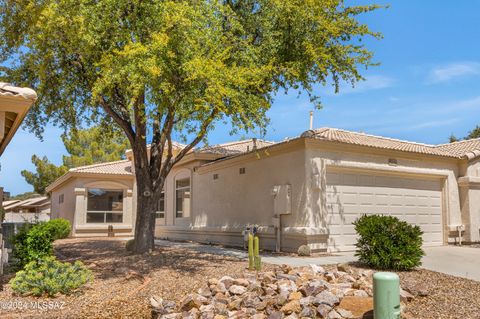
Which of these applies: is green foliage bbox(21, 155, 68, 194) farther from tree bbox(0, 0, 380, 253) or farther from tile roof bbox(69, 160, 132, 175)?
tree bbox(0, 0, 380, 253)

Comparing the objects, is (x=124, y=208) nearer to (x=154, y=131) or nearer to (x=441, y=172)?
(x=154, y=131)

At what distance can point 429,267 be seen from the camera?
10688 mm

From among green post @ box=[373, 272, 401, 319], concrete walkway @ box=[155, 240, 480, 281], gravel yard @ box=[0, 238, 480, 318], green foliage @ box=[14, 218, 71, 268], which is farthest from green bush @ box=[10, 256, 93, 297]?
green post @ box=[373, 272, 401, 319]

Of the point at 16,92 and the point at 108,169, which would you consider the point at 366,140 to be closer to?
the point at 16,92

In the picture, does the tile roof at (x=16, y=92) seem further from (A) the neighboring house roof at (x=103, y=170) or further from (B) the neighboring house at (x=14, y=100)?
(A) the neighboring house roof at (x=103, y=170)

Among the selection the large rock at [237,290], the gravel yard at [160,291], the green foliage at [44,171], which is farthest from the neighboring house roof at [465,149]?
the green foliage at [44,171]

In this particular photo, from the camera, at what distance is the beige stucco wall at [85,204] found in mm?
25312

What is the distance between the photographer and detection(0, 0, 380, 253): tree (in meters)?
10.8

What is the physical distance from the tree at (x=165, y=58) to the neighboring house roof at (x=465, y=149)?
Result: 556 centimetres

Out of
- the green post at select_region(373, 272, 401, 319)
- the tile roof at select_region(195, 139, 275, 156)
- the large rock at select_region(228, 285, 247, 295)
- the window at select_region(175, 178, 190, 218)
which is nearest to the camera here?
the green post at select_region(373, 272, 401, 319)

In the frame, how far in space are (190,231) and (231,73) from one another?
10619 mm

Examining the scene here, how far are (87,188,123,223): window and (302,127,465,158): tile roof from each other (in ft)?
48.0

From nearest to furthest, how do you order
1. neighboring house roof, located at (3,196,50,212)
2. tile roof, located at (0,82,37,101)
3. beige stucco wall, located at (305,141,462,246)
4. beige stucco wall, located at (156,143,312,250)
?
tile roof, located at (0,82,37,101)
beige stucco wall, located at (305,141,462,246)
beige stucco wall, located at (156,143,312,250)
neighboring house roof, located at (3,196,50,212)

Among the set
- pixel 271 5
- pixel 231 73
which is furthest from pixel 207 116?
pixel 271 5
